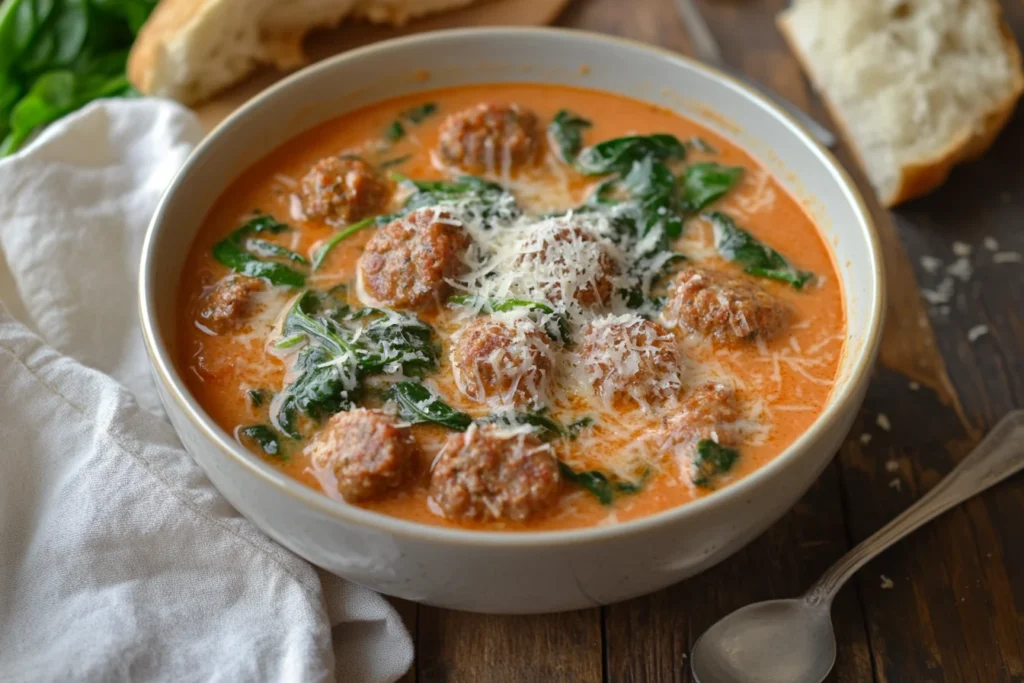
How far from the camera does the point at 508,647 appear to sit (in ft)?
10.7

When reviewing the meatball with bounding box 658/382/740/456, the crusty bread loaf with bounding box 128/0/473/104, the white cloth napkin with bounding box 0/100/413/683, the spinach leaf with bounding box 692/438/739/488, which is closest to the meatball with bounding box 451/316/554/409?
the meatball with bounding box 658/382/740/456

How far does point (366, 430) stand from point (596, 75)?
7.21 feet

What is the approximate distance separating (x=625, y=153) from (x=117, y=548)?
241 centimetres

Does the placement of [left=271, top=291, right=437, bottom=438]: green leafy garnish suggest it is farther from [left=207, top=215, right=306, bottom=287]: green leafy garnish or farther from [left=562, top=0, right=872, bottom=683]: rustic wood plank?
[left=562, top=0, right=872, bottom=683]: rustic wood plank

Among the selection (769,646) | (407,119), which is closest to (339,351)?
(407,119)

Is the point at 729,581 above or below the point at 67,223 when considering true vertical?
below

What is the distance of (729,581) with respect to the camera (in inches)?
136

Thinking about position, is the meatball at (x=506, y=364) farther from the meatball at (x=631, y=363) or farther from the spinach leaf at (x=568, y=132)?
the spinach leaf at (x=568, y=132)

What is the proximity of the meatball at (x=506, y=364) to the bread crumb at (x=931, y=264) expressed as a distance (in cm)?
215

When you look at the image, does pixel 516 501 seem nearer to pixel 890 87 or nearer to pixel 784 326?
pixel 784 326

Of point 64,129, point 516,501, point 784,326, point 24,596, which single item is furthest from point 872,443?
point 64,129

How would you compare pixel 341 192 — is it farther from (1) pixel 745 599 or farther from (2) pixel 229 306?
(1) pixel 745 599

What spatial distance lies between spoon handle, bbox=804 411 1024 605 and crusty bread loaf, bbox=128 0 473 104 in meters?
3.42

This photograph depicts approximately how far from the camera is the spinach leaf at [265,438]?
10.6 ft
